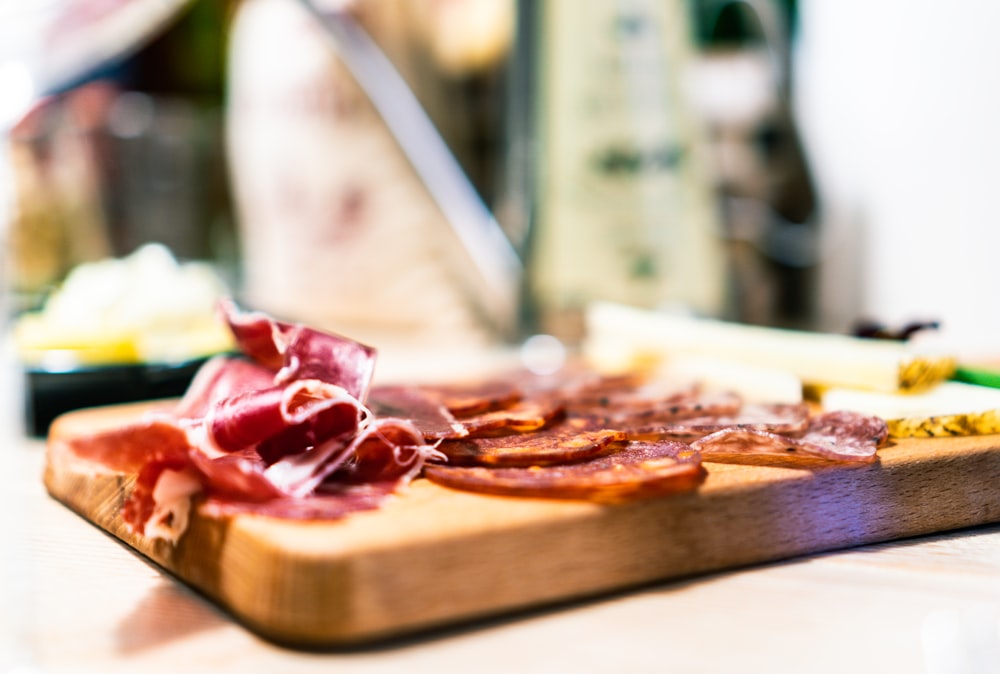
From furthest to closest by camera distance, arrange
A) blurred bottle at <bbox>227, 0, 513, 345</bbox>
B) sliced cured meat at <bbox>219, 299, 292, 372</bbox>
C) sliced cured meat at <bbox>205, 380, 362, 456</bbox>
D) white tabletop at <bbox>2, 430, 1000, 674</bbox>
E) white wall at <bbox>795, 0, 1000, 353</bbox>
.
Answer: blurred bottle at <bbox>227, 0, 513, 345</bbox>, white wall at <bbox>795, 0, 1000, 353</bbox>, sliced cured meat at <bbox>219, 299, 292, 372</bbox>, sliced cured meat at <bbox>205, 380, 362, 456</bbox>, white tabletop at <bbox>2, 430, 1000, 674</bbox>

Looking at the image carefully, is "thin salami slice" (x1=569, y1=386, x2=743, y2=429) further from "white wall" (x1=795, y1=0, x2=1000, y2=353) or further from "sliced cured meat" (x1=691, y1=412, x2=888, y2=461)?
"white wall" (x1=795, y1=0, x2=1000, y2=353)

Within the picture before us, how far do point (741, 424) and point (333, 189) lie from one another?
112cm

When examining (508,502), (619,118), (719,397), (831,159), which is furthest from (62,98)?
(508,502)

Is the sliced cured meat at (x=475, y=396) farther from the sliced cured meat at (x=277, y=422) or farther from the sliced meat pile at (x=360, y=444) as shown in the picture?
the sliced cured meat at (x=277, y=422)

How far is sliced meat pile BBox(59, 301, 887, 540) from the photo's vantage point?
0.47 meters

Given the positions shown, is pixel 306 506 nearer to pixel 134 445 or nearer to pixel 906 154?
pixel 134 445

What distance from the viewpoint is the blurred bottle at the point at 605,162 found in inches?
52.1

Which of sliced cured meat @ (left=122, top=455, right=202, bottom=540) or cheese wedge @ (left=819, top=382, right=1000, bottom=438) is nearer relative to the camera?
sliced cured meat @ (left=122, top=455, right=202, bottom=540)

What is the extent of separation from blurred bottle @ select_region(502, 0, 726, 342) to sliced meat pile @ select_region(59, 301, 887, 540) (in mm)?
684

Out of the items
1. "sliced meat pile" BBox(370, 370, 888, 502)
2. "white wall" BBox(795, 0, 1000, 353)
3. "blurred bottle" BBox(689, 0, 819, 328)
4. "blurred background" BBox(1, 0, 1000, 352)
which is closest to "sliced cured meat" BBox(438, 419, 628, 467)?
"sliced meat pile" BBox(370, 370, 888, 502)

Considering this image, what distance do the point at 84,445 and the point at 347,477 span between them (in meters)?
0.20

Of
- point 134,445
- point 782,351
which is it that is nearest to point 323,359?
point 134,445

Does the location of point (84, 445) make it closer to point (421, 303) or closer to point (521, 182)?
point (521, 182)

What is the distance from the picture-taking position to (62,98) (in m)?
1.73
